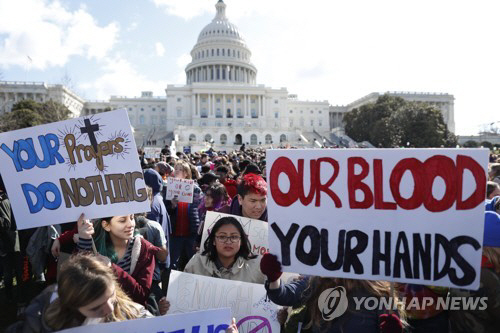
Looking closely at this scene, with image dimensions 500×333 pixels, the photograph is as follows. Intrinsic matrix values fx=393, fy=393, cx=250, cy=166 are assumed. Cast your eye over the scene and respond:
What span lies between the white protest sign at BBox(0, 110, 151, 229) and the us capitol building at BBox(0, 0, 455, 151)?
62.2 metres

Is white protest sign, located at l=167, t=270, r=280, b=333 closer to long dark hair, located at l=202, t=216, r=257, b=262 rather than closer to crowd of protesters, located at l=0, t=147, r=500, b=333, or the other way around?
crowd of protesters, located at l=0, t=147, r=500, b=333

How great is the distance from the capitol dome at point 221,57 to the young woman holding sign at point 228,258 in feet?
281

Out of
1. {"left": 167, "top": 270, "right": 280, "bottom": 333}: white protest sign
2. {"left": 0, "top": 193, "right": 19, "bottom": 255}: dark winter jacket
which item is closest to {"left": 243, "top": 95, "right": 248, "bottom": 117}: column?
{"left": 0, "top": 193, "right": 19, "bottom": 255}: dark winter jacket

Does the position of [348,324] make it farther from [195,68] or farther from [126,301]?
[195,68]

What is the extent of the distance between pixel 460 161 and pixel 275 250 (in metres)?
1.29

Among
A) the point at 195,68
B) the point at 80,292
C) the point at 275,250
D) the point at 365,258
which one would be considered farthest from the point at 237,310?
the point at 195,68

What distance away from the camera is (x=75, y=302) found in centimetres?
212

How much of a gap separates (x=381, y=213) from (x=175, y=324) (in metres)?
1.43

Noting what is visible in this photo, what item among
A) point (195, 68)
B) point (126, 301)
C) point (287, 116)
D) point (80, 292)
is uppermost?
point (195, 68)

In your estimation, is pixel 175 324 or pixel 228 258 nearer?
pixel 175 324

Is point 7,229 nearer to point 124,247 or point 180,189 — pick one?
point 180,189

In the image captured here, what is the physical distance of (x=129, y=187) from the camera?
338cm

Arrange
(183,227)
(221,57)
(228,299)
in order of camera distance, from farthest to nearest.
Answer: (221,57) < (183,227) < (228,299)

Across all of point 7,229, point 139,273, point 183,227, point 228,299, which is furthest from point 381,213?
point 7,229
